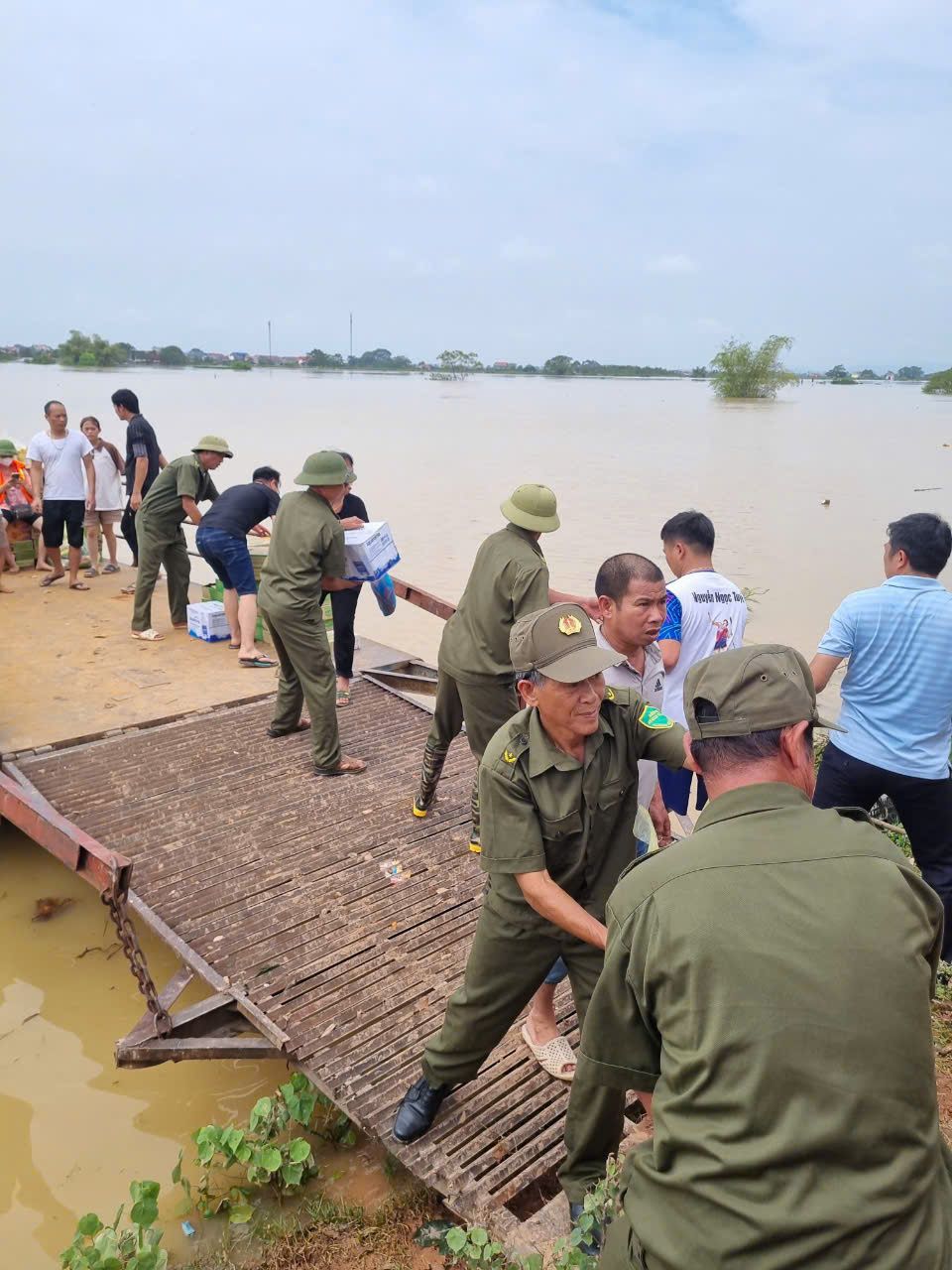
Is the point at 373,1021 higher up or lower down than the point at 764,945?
lower down

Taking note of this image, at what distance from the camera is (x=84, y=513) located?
8305 millimetres

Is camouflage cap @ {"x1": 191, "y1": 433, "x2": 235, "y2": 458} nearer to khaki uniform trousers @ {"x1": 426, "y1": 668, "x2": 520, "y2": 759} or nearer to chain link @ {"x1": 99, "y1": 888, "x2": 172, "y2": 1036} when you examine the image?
khaki uniform trousers @ {"x1": 426, "y1": 668, "x2": 520, "y2": 759}

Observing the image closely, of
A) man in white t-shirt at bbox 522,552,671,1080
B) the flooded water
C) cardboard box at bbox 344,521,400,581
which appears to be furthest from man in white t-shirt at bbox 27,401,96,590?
man in white t-shirt at bbox 522,552,671,1080

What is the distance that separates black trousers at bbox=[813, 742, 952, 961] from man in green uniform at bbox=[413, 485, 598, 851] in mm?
1211

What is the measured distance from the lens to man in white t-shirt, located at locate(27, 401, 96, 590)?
777cm

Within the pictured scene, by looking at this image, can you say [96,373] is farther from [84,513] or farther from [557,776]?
[557,776]

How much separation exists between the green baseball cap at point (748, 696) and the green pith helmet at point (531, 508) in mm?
2329

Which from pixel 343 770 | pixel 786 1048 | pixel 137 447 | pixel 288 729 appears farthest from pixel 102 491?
pixel 786 1048

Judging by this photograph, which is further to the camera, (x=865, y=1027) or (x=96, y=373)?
(x=96, y=373)

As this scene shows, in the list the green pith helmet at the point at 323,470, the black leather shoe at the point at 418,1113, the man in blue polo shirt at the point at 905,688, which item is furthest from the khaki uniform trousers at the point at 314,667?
the man in blue polo shirt at the point at 905,688

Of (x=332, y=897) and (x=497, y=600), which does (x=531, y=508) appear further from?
(x=332, y=897)

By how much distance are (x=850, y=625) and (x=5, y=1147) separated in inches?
138

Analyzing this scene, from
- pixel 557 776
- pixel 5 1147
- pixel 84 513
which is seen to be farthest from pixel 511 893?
pixel 84 513

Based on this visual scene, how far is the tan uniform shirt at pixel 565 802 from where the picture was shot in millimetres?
2215
